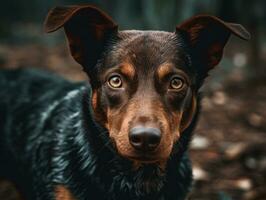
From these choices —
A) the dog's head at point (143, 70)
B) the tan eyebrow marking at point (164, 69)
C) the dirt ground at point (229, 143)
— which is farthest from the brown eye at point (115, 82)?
the dirt ground at point (229, 143)

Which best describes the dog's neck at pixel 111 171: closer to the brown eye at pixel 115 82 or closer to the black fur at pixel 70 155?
the black fur at pixel 70 155

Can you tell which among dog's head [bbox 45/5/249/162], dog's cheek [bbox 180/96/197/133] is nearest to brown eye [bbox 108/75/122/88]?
dog's head [bbox 45/5/249/162]

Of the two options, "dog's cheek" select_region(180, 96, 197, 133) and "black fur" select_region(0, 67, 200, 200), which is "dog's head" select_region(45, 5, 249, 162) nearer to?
"dog's cheek" select_region(180, 96, 197, 133)

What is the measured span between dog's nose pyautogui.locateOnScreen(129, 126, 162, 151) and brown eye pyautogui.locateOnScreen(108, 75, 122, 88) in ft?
1.74

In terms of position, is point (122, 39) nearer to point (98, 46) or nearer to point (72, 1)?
point (98, 46)

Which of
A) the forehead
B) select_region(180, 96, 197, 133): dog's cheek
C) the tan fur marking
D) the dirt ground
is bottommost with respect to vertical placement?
the dirt ground

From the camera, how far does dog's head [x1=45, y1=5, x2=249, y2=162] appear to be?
3.84 meters

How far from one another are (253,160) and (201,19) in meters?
2.85

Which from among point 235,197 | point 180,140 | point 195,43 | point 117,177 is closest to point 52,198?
point 117,177

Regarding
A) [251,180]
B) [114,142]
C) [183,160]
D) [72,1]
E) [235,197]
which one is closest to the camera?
[114,142]

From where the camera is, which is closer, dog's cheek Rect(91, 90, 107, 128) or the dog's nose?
the dog's nose

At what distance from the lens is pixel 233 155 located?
6898mm

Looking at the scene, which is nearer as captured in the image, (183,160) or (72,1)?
(183,160)

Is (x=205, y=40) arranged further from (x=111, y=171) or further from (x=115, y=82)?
(x=111, y=171)
